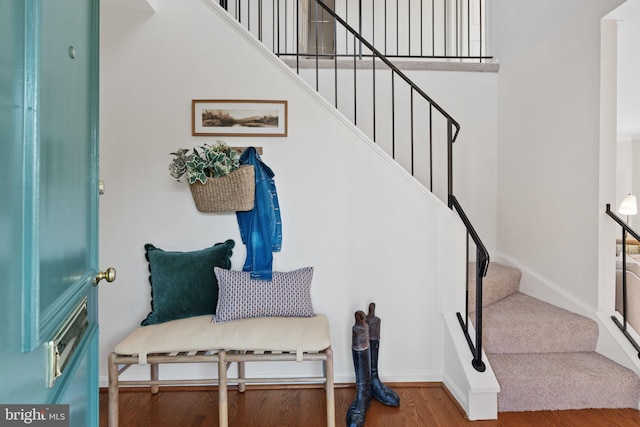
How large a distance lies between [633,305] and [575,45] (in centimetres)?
176

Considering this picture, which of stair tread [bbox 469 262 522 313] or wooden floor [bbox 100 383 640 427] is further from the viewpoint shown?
stair tread [bbox 469 262 522 313]

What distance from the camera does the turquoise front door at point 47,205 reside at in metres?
0.59

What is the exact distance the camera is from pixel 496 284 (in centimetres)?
280

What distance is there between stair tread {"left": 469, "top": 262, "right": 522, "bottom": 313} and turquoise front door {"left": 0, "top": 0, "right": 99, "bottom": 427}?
7.81ft

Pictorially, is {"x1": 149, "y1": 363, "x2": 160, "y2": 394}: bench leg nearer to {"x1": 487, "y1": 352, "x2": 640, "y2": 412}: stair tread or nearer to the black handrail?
the black handrail

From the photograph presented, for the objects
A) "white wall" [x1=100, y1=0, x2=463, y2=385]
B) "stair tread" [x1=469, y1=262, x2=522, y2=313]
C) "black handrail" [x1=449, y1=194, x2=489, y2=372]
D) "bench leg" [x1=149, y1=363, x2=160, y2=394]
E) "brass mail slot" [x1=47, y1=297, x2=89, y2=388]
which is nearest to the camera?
"brass mail slot" [x1=47, y1=297, x2=89, y2=388]

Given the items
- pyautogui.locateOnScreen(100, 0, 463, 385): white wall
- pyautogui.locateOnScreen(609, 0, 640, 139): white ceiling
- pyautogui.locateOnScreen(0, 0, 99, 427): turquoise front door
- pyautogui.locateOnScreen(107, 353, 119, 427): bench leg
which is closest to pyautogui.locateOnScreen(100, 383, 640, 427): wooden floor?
pyautogui.locateOnScreen(100, 0, 463, 385): white wall

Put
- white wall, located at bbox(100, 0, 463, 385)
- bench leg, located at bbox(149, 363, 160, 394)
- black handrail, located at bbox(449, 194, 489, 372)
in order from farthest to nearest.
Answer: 1. white wall, located at bbox(100, 0, 463, 385)
2. bench leg, located at bbox(149, 363, 160, 394)
3. black handrail, located at bbox(449, 194, 489, 372)

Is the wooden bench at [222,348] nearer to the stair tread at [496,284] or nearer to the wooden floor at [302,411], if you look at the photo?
the wooden floor at [302,411]

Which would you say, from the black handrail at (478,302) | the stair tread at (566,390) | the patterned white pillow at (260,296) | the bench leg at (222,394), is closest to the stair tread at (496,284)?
the black handrail at (478,302)

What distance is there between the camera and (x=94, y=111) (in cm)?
117

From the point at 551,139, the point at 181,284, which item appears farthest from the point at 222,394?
the point at 551,139

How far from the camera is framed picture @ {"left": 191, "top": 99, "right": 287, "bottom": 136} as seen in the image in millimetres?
2441

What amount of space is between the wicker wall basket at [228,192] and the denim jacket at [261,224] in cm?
7
